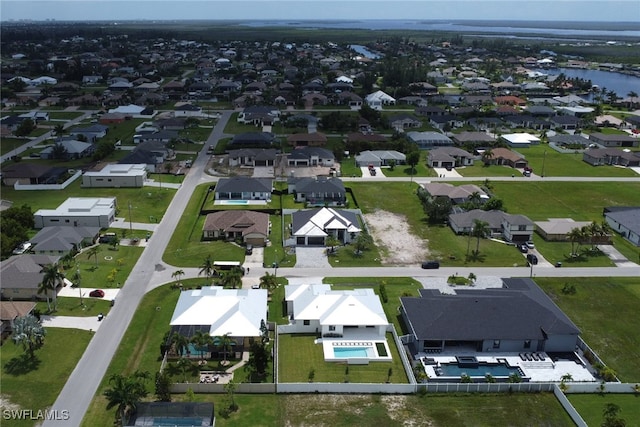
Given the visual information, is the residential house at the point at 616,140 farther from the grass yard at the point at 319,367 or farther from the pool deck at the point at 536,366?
the grass yard at the point at 319,367

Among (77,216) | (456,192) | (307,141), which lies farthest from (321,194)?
(307,141)

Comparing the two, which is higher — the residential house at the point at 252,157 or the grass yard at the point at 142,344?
the residential house at the point at 252,157

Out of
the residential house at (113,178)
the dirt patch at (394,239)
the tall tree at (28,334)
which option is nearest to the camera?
the tall tree at (28,334)

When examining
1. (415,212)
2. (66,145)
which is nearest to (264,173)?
(415,212)

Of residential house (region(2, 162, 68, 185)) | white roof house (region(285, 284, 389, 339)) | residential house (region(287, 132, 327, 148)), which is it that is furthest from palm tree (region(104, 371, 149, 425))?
residential house (region(287, 132, 327, 148))

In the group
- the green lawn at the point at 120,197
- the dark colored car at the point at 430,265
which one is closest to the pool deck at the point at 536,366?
the dark colored car at the point at 430,265
